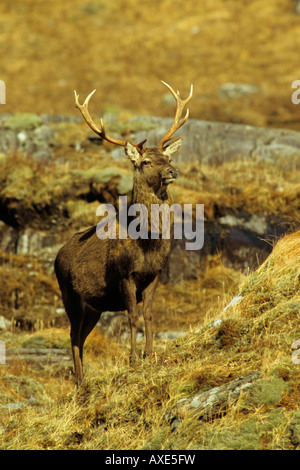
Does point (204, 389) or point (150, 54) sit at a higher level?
point (150, 54)

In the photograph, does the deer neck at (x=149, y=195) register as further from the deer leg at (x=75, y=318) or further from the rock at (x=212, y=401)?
the rock at (x=212, y=401)

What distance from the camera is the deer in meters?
9.12

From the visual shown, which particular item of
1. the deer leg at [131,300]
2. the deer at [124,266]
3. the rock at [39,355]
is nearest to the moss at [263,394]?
the deer at [124,266]

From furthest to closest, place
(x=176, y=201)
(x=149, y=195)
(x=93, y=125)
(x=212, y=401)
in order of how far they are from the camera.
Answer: (x=176, y=201) < (x=93, y=125) < (x=149, y=195) < (x=212, y=401)

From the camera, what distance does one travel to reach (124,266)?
919 centimetres

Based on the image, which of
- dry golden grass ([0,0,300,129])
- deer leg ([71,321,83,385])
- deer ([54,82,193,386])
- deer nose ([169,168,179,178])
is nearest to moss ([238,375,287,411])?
deer ([54,82,193,386])

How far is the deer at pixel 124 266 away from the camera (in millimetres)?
9117

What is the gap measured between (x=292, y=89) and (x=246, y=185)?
54.2 ft

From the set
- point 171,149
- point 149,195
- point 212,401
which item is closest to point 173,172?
point 149,195

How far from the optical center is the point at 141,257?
29.9ft

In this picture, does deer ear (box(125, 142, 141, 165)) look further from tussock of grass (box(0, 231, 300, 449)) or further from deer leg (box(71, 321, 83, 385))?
deer leg (box(71, 321, 83, 385))

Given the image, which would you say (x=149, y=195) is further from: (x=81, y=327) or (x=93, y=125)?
(x=81, y=327)
